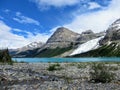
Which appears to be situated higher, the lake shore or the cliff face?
the cliff face

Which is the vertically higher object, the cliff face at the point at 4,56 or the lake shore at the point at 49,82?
the cliff face at the point at 4,56

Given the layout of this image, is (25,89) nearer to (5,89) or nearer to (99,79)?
(5,89)

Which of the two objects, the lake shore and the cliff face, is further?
the cliff face

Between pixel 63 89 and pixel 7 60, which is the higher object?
pixel 7 60

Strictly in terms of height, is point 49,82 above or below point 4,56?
below

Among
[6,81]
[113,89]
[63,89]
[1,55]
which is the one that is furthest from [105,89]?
[1,55]

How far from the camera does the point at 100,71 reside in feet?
74.9

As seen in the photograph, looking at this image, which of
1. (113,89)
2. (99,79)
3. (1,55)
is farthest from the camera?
(1,55)

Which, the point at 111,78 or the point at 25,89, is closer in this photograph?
the point at 25,89

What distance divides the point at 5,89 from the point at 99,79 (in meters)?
7.72

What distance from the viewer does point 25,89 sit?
1748cm

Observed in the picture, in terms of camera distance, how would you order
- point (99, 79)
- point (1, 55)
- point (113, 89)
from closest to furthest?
point (113, 89) → point (99, 79) → point (1, 55)

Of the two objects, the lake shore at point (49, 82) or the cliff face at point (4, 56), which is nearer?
the lake shore at point (49, 82)

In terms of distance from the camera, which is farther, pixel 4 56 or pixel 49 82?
pixel 4 56
